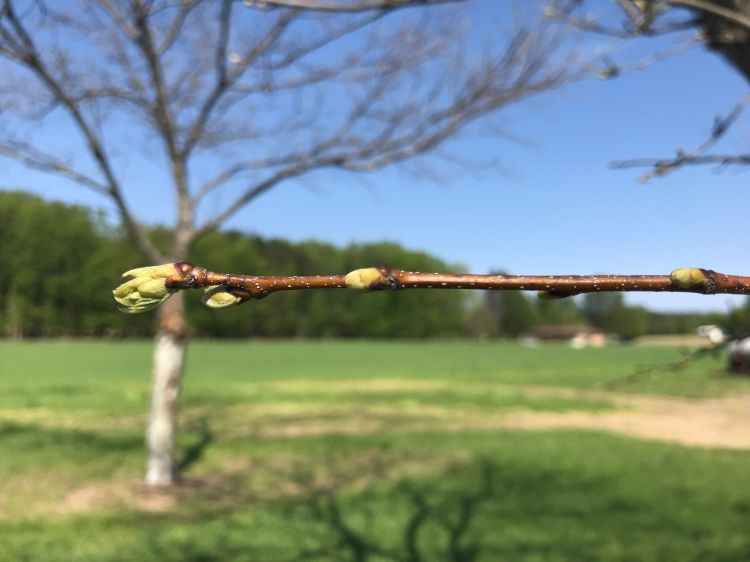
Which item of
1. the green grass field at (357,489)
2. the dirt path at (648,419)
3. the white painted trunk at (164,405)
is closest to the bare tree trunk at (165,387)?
the white painted trunk at (164,405)

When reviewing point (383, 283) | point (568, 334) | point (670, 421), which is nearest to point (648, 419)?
point (670, 421)

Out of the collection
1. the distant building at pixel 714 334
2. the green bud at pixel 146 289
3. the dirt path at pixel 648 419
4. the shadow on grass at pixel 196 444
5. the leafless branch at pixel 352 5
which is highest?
the leafless branch at pixel 352 5

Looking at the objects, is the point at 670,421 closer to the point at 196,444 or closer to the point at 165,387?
the point at 196,444

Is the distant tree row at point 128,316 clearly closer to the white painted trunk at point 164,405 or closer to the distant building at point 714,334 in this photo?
the white painted trunk at point 164,405

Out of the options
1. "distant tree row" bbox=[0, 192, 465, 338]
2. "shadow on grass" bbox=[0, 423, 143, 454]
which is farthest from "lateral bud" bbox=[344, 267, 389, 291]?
"shadow on grass" bbox=[0, 423, 143, 454]

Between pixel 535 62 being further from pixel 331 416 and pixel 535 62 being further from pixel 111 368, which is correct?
pixel 111 368

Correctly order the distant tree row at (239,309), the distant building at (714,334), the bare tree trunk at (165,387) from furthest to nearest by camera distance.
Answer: the distant tree row at (239,309), the bare tree trunk at (165,387), the distant building at (714,334)

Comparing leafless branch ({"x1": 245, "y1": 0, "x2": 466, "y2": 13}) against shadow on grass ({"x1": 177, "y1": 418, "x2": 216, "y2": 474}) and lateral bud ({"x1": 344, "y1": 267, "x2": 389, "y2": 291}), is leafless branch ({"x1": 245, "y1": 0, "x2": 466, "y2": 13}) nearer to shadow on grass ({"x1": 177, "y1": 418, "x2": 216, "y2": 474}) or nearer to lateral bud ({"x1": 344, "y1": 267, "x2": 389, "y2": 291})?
lateral bud ({"x1": 344, "y1": 267, "x2": 389, "y2": 291})
